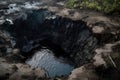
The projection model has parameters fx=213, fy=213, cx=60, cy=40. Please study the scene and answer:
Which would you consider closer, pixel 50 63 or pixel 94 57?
pixel 94 57

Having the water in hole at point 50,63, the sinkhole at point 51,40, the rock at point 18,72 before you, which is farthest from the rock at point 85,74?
the water in hole at point 50,63

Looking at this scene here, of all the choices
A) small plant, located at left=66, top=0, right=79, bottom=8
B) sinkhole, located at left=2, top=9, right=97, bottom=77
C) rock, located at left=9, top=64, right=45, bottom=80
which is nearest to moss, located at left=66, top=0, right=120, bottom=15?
small plant, located at left=66, top=0, right=79, bottom=8

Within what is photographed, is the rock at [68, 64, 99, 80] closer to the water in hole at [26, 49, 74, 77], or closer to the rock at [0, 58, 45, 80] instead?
the rock at [0, 58, 45, 80]

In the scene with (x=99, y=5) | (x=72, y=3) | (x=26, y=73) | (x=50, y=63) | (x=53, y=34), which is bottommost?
(x=26, y=73)

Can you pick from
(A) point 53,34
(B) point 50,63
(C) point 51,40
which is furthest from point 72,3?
(B) point 50,63

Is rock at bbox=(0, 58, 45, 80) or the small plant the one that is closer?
rock at bbox=(0, 58, 45, 80)

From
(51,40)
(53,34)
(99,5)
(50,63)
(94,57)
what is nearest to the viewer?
(94,57)

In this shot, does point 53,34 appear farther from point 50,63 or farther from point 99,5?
point 99,5

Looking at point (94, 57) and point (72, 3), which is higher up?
point (72, 3)

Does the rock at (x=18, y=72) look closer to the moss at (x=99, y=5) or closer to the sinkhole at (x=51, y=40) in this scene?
the sinkhole at (x=51, y=40)
